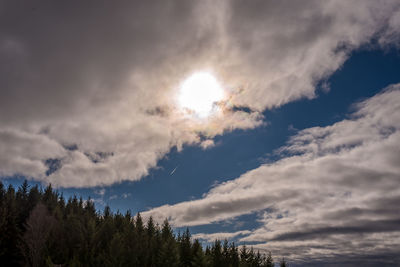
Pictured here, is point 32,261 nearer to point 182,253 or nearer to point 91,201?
point 182,253

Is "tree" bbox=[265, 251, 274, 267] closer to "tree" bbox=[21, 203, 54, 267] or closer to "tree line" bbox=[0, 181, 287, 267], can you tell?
"tree line" bbox=[0, 181, 287, 267]

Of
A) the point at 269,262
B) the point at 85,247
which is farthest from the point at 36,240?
the point at 269,262

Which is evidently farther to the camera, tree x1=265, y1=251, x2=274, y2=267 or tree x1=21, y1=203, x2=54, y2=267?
tree x1=265, y1=251, x2=274, y2=267

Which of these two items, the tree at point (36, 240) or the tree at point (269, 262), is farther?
the tree at point (269, 262)

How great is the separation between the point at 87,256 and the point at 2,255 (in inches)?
734

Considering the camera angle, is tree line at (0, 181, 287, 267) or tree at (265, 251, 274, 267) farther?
tree at (265, 251, 274, 267)

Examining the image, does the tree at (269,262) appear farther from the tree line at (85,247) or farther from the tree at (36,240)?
the tree at (36,240)

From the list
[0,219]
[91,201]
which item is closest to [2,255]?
[0,219]

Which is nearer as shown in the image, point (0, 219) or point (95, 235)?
point (0, 219)

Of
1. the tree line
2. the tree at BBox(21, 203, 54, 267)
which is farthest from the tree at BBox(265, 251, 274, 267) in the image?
the tree at BBox(21, 203, 54, 267)

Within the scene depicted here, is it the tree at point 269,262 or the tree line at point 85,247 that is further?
the tree at point 269,262

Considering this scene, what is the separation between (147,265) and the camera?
76.1 meters

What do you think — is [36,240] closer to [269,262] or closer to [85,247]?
[85,247]

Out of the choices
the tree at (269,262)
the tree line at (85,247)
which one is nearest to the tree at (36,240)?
the tree line at (85,247)
